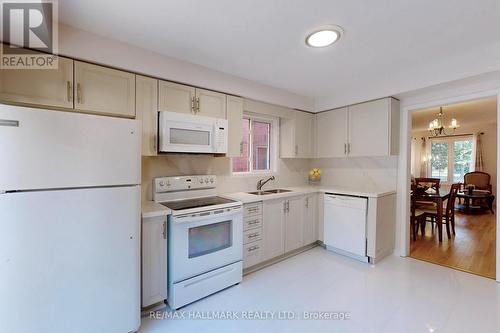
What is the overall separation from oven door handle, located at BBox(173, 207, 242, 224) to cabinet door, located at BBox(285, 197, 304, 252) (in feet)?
2.99

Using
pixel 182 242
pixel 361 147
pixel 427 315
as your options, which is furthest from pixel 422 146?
pixel 182 242

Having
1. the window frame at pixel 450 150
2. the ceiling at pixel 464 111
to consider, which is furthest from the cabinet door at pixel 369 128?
the window frame at pixel 450 150

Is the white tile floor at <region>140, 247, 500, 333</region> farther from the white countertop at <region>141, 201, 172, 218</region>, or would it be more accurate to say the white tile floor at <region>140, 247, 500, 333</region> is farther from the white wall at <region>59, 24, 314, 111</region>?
the white wall at <region>59, 24, 314, 111</region>

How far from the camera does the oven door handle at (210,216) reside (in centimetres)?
203

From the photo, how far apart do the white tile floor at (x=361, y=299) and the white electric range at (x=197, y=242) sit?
146 millimetres

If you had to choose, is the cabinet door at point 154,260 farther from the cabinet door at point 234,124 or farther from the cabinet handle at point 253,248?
the cabinet door at point 234,124

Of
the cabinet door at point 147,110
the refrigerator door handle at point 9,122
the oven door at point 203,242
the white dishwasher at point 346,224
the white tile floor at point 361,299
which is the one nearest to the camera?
the refrigerator door handle at point 9,122

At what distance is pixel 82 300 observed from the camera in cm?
150

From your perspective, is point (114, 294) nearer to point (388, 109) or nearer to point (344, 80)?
point (344, 80)

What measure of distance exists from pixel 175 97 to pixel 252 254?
1910 millimetres

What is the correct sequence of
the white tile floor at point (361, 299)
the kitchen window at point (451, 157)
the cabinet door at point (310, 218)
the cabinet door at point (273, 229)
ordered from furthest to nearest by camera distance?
1. the kitchen window at point (451, 157)
2. the cabinet door at point (310, 218)
3. the cabinet door at point (273, 229)
4. the white tile floor at point (361, 299)

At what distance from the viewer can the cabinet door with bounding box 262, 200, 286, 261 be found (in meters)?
2.82

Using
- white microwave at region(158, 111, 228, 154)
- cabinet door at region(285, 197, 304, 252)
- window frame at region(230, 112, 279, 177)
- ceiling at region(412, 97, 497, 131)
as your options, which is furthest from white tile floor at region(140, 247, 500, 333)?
ceiling at region(412, 97, 497, 131)

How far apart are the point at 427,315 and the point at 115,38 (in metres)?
3.49
